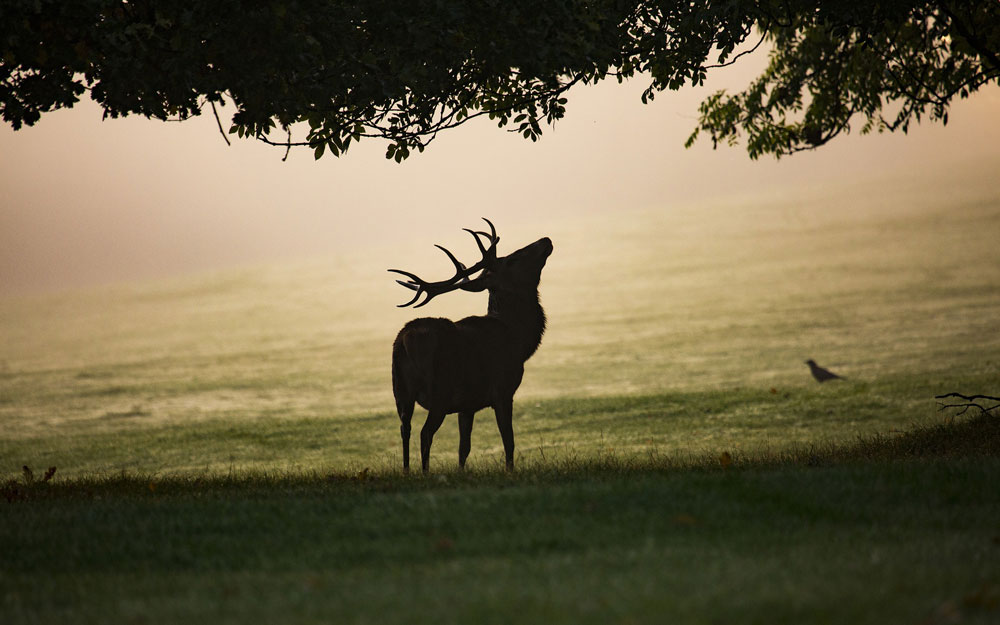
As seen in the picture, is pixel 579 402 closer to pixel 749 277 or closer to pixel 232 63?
pixel 232 63

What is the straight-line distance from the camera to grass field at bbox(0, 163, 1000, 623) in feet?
21.1

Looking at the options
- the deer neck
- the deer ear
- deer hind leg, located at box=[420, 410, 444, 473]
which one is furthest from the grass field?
the deer ear

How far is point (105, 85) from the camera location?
11.6 metres

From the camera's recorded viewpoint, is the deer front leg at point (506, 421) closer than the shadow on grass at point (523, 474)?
No

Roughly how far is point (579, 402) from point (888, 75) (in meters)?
10.9

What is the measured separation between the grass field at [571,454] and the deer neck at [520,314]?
168cm

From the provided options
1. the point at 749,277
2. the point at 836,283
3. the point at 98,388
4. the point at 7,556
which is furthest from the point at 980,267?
the point at 7,556

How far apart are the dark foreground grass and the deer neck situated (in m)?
2.21

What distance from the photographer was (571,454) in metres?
18.3

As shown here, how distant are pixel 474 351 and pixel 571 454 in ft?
22.1

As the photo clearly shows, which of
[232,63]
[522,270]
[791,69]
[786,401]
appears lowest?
[786,401]

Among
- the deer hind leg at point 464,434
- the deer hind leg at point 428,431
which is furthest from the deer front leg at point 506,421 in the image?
the deer hind leg at point 428,431

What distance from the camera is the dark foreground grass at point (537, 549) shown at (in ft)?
19.6

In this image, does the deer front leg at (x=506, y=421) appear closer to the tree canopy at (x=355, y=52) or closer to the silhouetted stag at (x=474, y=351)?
the silhouetted stag at (x=474, y=351)
